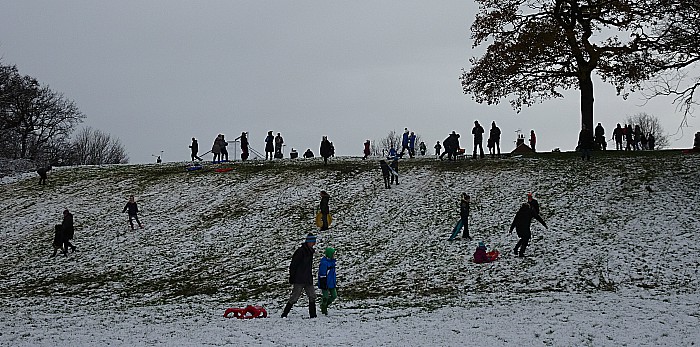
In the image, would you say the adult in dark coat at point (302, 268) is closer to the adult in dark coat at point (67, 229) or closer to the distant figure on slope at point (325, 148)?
the adult in dark coat at point (67, 229)

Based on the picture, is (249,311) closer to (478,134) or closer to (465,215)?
(465,215)

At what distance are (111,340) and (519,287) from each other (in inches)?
447

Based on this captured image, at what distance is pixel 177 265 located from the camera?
2564 cm

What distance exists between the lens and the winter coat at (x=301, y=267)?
15.3 m

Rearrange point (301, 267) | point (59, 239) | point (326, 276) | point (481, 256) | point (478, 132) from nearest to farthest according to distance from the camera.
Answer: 1. point (301, 267)
2. point (326, 276)
3. point (481, 256)
4. point (59, 239)
5. point (478, 132)

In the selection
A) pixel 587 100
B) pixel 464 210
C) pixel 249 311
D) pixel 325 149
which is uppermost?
pixel 587 100

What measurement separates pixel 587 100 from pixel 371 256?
22.7m

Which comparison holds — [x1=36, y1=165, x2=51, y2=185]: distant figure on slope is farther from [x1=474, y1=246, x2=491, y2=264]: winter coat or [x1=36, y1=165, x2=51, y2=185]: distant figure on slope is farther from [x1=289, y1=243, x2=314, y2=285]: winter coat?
[x1=289, y1=243, x2=314, y2=285]: winter coat

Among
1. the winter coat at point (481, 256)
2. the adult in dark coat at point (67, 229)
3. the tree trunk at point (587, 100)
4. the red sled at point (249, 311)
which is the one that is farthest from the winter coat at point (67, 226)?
the tree trunk at point (587, 100)

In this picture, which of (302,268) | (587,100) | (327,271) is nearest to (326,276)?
(327,271)

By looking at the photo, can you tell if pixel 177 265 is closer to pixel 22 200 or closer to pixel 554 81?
pixel 22 200

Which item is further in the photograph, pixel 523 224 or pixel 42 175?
pixel 42 175

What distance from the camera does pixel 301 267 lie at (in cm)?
1530

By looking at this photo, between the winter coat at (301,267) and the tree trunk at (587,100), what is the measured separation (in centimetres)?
2968
